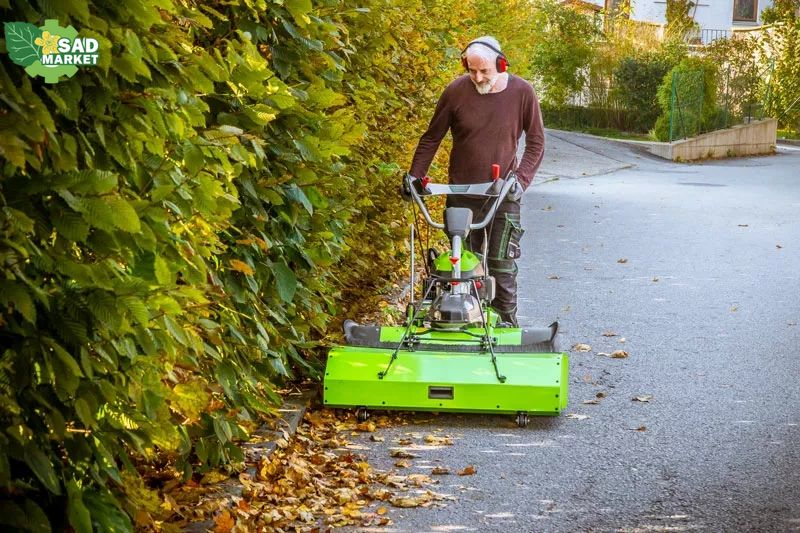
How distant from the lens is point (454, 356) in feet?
24.7

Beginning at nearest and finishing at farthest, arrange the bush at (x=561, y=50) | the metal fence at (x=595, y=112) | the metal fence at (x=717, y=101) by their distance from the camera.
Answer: the metal fence at (x=717, y=101) → the metal fence at (x=595, y=112) → the bush at (x=561, y=50)

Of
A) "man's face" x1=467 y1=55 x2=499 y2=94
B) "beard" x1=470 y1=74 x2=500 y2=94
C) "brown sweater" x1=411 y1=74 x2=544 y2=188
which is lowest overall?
"brown sweater" x1=411 y1=74 x2=544 y2=188

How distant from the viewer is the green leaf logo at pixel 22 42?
346 centimetres

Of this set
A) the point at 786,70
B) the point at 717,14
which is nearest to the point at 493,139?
the point at 786,70

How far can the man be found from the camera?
8.76 m

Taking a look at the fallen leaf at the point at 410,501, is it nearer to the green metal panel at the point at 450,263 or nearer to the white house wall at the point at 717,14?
the green metal panel at the point at 450,263

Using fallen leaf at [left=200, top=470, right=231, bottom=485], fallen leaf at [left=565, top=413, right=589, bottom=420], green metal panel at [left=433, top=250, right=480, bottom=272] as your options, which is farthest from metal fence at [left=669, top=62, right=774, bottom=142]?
fallen leaf at [left=200, top=470, right=231, bottom=485]

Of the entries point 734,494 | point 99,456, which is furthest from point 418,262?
point 99,456

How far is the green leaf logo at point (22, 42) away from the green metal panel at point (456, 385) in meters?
4.12

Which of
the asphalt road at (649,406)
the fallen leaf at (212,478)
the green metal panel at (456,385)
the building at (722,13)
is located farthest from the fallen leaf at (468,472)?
the building at (722,13)

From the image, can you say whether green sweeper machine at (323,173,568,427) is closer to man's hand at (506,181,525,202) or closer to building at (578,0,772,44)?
man's hand at (506,181,525,202)

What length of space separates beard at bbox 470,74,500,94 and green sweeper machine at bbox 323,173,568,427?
855 millimetres

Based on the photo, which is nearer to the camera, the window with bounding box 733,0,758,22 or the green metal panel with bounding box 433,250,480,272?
the green metal panel with bounding box 433,250,480,272

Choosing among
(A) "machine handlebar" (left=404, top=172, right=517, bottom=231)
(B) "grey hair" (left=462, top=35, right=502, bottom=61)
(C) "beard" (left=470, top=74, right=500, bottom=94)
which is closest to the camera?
(A) "machine handlebar" (left=404, top=172, right=517, bottom=231)
